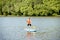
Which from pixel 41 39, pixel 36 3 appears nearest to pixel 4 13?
pixel 36 3

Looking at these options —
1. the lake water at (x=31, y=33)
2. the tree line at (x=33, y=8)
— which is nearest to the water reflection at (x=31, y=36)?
the lake water at (x=31, y=33)

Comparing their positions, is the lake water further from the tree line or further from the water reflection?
the tree line

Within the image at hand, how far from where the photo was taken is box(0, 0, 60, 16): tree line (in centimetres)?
7506

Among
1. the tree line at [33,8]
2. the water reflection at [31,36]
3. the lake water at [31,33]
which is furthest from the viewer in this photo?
the tree line at [33,8]

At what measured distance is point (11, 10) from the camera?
3302 inches

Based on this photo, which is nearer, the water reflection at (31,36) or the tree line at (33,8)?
the water reflection at (31,36)

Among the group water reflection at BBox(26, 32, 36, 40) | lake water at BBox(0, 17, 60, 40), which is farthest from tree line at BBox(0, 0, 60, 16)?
water reflection at BBox(26, 32, 36, 40)

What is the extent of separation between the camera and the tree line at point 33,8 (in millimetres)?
75062

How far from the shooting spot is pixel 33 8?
3098 inches

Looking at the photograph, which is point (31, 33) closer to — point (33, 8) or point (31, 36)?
point (31, 36)

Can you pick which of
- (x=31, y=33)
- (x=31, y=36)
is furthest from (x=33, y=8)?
(x=31, y=36)

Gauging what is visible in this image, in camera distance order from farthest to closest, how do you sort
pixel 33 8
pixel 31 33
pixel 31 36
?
pixel 33 8 → pixel 31 33 → pixel 31 36

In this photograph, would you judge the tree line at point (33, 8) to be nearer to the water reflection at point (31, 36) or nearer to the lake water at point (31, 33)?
the lake water at point (31, 33)

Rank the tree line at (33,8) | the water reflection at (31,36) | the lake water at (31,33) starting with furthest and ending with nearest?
the tree line at (33,8) → the lake water at (31,33) → the water reflection at (31,36)
